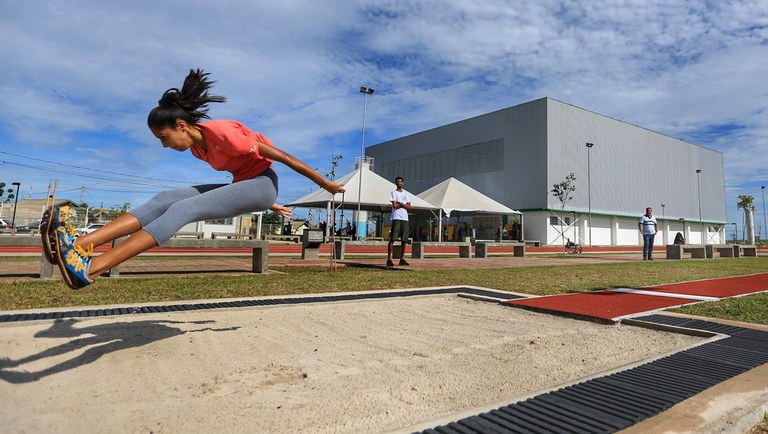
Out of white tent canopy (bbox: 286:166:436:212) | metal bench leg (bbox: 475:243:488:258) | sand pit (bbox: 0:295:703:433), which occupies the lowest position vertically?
sand pit (bbox: 0:295:703:433)

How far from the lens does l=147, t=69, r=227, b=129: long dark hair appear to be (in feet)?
8.52

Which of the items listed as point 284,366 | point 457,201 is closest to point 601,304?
point 284,366

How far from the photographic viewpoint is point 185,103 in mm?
2668

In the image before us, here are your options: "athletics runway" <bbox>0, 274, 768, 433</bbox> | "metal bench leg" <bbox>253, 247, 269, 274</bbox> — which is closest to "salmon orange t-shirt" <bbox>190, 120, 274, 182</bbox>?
"athletics runway" <bbox>0, 274, 768, 433</bbox>

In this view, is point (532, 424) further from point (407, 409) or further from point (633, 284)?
point (633, 284)

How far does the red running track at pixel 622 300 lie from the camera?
13.8ft

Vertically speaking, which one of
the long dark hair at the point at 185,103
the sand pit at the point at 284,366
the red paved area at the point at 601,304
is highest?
the long dark hair at the point at 185,103

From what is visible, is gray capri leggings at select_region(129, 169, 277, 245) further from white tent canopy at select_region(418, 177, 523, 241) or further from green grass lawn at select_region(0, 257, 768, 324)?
white tent canopy at select_region(418, 177, 523, 241)

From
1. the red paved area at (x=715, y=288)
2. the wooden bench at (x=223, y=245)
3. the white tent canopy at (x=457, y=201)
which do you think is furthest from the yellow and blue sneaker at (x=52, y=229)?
the white tent canopy at (x=457, y=201)

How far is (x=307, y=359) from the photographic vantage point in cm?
262

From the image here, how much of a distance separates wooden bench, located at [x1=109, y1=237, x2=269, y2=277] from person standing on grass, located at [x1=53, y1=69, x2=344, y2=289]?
13.2ft

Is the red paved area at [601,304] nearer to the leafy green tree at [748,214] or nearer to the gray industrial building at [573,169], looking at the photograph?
the gray industrial building at [573,169]

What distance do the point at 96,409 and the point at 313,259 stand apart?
29.9 feet

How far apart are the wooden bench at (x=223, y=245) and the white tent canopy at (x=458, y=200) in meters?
20.2
